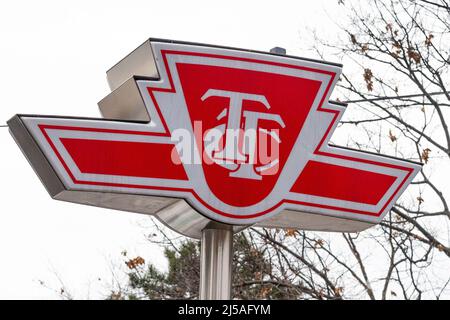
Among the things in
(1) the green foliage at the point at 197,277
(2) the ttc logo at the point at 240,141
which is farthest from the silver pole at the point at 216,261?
(1) the green foliage at the point at 197,277

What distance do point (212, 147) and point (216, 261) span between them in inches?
22.5

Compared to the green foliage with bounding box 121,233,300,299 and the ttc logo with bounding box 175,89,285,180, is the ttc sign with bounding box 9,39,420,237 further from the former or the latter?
the green foliage with bounding box 121,233,300,299

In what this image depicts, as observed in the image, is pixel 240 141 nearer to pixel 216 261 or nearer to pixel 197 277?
pixel 216 261

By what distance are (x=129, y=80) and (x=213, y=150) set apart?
0.50 metres

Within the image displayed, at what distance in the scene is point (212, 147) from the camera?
4.35 m

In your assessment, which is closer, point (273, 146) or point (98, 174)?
point (98, 174)

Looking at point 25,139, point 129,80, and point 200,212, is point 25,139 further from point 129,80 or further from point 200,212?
point 200,212

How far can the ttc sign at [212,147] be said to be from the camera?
4.23 meters

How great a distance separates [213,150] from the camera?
4.35 metres

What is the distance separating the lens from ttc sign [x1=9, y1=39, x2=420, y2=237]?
423 cm

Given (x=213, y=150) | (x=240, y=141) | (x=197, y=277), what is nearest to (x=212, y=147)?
(x=213, y=150)

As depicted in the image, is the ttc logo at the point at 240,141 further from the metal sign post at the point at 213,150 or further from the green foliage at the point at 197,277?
the green foliage at the point at 197,277
